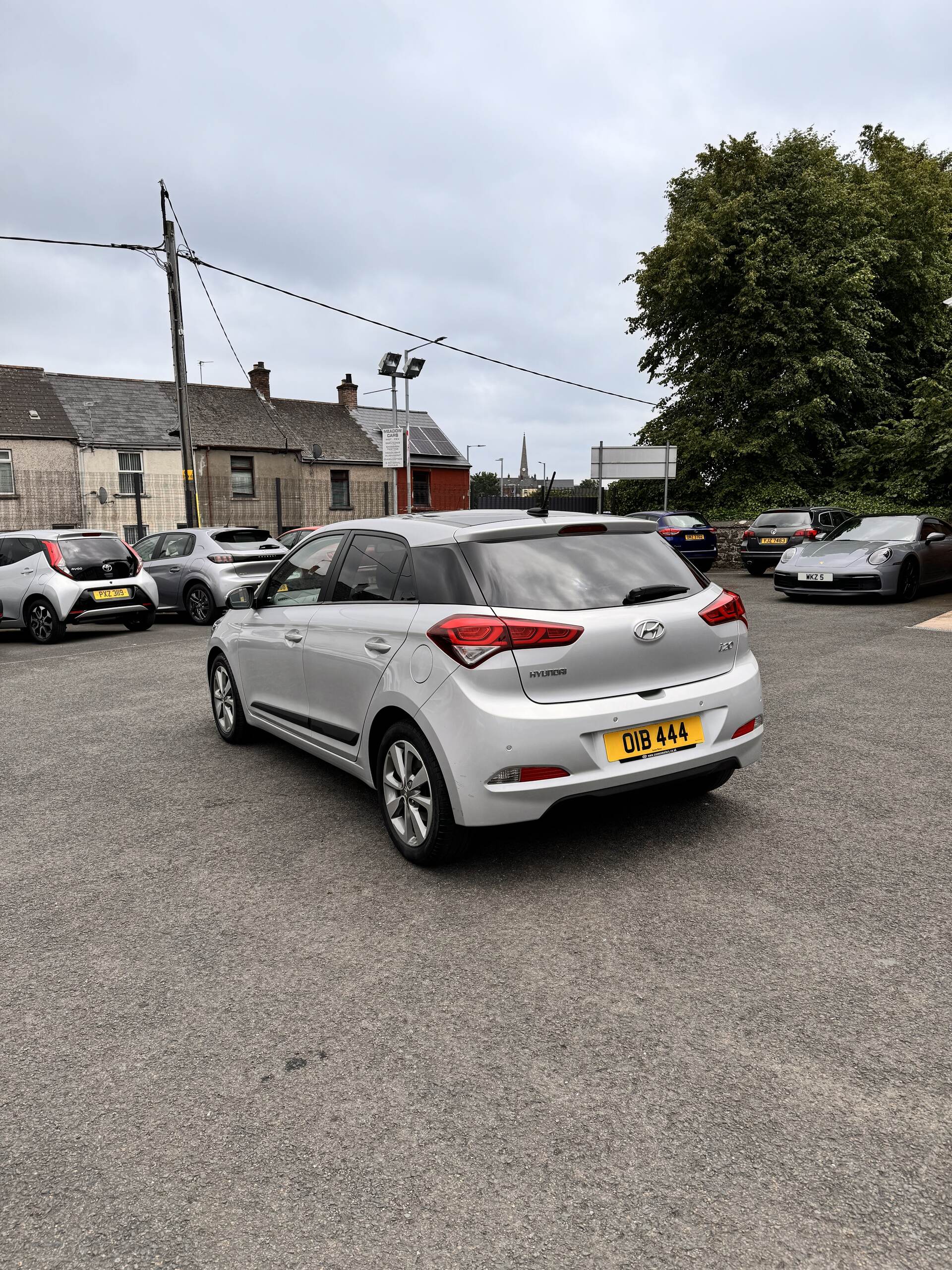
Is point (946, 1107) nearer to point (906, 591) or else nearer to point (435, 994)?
point (435, 994)

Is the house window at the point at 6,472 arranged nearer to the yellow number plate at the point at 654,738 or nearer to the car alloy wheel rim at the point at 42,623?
the car alloy wheel rim at the point at 42,623

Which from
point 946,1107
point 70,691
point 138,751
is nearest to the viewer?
point 946,1107

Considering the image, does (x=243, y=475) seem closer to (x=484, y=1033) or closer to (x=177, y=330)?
(x=177, y=330)

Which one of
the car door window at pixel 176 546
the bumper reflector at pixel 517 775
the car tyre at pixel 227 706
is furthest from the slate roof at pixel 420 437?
the bumper reflector at pixel 517 775

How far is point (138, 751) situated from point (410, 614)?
3.20 m

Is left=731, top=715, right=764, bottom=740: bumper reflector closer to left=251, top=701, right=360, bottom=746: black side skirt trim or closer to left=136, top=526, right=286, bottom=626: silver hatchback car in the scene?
left=251, top=701, right=360, bottom=746: black side skirt trim

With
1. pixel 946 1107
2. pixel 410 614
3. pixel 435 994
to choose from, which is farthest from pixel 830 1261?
pixel 410 614

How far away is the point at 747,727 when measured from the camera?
443 cm

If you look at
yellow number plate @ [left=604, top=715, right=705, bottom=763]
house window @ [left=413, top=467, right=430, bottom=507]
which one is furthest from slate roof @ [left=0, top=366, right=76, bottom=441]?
yellow number plate @ [left=604, top=715, right=705, bottom=763]

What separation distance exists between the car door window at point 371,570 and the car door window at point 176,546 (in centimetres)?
Answer: 1101

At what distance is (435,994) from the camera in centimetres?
306

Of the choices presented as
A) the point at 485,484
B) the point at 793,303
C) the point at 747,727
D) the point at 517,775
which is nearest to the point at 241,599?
the point at 517,775

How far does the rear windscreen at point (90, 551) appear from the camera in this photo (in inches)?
524

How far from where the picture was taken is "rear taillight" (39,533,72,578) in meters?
13.1
